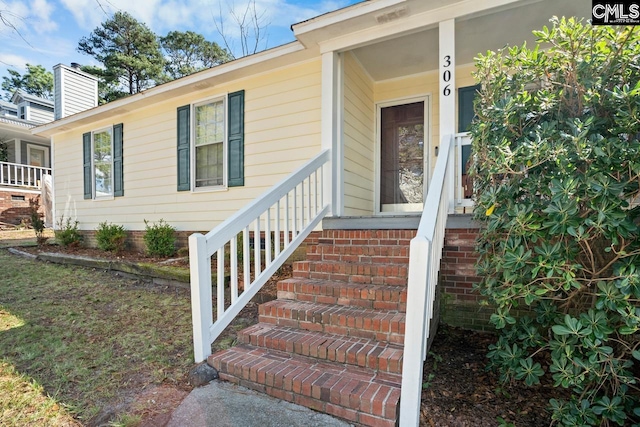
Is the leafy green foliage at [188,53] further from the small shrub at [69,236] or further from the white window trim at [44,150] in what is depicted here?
the small shrub at [69,236]

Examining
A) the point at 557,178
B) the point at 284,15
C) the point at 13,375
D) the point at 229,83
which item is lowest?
the point at 13,375

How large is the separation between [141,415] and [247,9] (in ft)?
35.1

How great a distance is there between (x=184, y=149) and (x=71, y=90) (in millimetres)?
6699

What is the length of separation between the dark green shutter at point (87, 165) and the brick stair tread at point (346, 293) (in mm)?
6487

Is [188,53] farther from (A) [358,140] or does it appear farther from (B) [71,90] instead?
(A) [358,140]

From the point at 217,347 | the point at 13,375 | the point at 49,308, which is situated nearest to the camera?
the point at 13,375

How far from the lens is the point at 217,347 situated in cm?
267

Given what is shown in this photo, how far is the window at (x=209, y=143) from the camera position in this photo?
5.39 meters

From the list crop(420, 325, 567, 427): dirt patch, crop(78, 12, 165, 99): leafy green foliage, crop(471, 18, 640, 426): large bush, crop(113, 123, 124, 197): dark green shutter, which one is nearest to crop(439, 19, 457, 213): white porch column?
crop(471, 18, 640, 426): large bush

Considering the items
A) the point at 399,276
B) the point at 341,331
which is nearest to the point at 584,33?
the point at 399,276

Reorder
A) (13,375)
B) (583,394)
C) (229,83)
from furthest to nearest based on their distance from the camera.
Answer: (229,83)
(13,375)
(583,394)

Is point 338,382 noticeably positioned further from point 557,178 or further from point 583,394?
point 557,178

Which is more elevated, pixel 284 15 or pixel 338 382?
pixel 284 15

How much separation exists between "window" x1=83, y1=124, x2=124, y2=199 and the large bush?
277 inches
